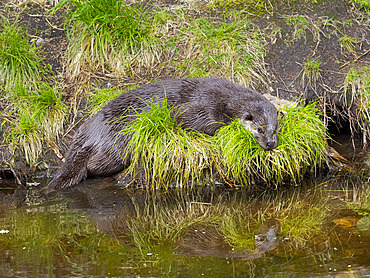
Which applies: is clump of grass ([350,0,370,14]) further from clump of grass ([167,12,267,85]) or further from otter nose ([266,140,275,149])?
otter nose ([266,140,275,149])

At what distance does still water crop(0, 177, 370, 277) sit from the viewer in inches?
114

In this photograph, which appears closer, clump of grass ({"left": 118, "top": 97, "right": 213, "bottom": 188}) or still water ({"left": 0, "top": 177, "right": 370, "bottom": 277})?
still water ({"left": 0, "top": 177, "right": 370, "bottom": 277})

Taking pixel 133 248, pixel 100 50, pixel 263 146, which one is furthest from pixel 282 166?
pixel 100 50

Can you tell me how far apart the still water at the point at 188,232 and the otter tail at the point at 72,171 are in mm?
137

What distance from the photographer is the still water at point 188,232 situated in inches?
114

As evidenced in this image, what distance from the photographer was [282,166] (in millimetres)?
4605

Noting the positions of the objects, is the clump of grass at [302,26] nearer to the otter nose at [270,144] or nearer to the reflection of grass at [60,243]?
the otter nose at [270,144]

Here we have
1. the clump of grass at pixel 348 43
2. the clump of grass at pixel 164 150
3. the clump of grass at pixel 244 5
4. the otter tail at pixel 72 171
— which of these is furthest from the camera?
the clump of grass at pixel 244 5

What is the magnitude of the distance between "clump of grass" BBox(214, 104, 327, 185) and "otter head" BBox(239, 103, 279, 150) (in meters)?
0.08

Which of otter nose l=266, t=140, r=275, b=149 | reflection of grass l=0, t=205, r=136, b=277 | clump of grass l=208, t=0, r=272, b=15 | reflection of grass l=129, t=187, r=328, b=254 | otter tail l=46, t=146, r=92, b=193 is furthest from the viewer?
clump of grass l=208, t=0, r=272, b=15

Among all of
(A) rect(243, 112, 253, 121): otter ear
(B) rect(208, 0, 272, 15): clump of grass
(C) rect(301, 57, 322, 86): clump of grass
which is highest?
(B) rect(208, 0, 272, 15): clump of grass

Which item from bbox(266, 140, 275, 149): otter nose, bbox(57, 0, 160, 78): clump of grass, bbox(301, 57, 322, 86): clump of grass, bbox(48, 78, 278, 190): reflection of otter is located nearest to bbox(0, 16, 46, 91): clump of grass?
bbox(57, 0, 160, 78): clump of grass

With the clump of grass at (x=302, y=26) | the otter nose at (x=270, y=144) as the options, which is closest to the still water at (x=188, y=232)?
the otter nose at (x=270, y=144)

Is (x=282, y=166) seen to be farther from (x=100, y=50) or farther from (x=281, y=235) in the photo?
(x=100, y=50)
